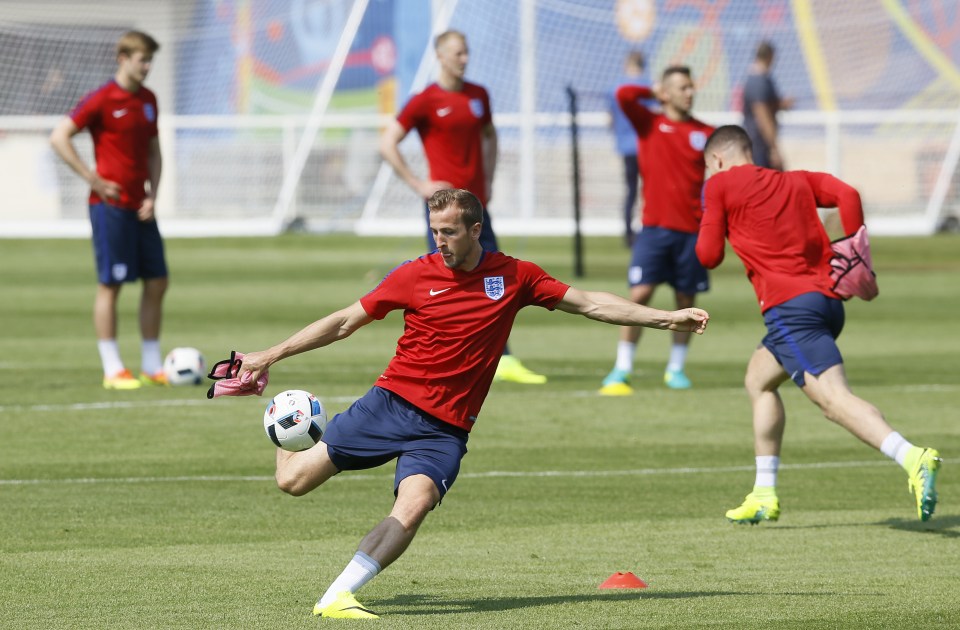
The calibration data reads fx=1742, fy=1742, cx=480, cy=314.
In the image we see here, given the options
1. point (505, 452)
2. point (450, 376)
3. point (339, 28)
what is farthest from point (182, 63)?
point (450, 376)

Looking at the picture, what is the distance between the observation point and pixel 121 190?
530 inches

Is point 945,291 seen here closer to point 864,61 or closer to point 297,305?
point 297,305

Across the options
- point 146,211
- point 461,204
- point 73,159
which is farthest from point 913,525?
point 73,159

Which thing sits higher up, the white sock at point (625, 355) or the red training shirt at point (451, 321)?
the red training shirt at point (451, 321)

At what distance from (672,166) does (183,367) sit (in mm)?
4091

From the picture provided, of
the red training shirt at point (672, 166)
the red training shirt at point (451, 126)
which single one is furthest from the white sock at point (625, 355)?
the red training shirt at point (451, 126)

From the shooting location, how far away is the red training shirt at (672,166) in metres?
13.4

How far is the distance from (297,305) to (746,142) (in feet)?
39.8

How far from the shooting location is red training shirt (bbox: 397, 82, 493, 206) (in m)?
13.8

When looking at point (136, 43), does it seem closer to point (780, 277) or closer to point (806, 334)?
point (780, 277)

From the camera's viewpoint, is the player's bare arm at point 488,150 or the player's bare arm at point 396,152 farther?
the player's bare arm at point 488,150

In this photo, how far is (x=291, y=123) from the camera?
36156 mm

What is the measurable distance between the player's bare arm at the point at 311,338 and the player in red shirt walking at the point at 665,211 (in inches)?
258

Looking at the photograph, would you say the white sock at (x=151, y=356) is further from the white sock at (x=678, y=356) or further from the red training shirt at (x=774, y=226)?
the red training shirt at (x=774, y=226)
